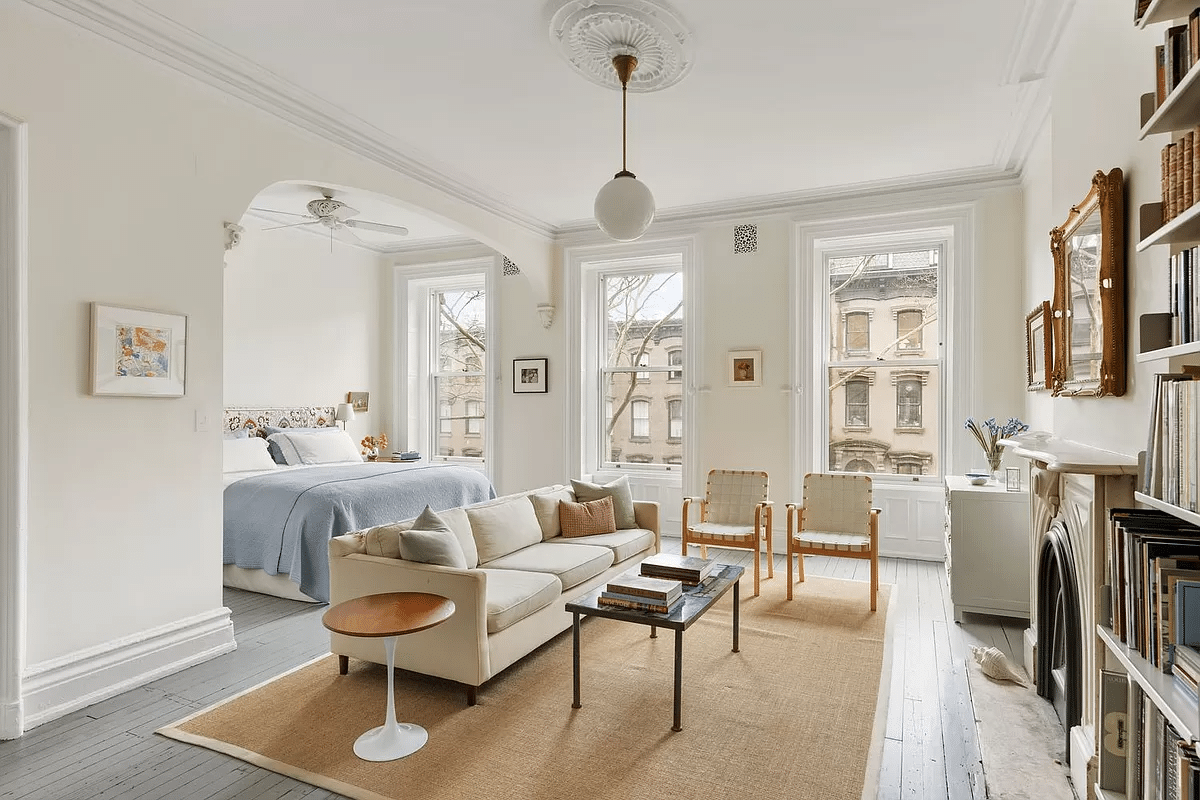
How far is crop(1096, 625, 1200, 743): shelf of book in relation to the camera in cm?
133

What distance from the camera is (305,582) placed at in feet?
14.7

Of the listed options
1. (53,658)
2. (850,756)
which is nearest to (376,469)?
(53,658)

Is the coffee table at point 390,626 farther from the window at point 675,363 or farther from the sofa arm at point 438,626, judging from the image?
the window at point 675,363

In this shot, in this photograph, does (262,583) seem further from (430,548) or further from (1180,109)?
(1180,109)

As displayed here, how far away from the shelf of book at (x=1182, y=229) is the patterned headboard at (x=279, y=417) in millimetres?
6456

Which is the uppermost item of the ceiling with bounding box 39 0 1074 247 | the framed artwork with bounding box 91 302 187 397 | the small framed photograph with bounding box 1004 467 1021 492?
the ceiling with bounding box 39 0 1074 247

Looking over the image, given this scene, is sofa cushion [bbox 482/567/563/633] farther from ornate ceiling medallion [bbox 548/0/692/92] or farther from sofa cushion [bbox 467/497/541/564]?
ornate ceiling medallion [bbox 548/0/692/92]

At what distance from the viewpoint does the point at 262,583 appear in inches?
186

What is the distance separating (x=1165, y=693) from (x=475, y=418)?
6782 millimetres

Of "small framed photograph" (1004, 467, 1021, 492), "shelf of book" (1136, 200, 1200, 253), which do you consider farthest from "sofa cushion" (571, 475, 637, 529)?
"shelf of book" (1136, 200, 1200, 253)

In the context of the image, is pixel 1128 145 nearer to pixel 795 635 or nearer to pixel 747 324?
pixel 795 635

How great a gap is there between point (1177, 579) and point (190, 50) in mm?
4291

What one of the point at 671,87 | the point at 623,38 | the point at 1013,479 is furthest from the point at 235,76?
the point at 1013,479

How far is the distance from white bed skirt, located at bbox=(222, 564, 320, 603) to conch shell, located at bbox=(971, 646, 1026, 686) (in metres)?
3.88
